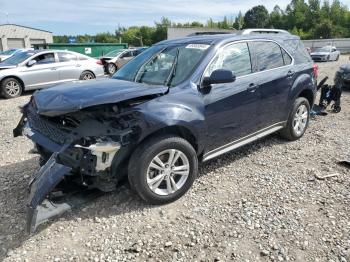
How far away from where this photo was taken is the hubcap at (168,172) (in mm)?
3633

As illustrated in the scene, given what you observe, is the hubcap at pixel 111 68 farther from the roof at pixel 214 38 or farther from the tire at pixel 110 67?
the roof at pixel 214 38

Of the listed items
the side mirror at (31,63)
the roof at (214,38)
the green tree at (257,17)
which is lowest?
the side mirror at (31,63)

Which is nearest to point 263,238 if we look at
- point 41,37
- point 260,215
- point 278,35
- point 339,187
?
point 260,215

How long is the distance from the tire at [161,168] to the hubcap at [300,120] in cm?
260

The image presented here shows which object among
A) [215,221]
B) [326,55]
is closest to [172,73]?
[215,221]

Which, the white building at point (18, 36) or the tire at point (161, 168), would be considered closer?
the tire at point (161, 168)

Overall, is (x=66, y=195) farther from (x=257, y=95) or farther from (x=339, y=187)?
(x=339, y=187)

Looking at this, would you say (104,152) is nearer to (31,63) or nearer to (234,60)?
(234,60)

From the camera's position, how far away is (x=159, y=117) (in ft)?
11.5

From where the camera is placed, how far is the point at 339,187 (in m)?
4.14

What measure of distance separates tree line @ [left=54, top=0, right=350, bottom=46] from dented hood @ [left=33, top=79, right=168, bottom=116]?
75809mm

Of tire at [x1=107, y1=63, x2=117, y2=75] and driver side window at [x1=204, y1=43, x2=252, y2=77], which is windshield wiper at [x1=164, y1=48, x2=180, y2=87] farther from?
tire at [x1=107, y1=63, x2=117, y2=75]

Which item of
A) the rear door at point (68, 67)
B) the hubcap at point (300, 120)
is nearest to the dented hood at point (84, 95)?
the hubcap at point (300, 120)

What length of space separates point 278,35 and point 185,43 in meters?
1.84
